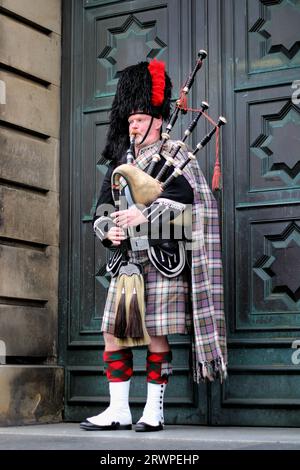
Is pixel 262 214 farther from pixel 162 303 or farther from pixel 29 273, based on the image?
pixel 29 273

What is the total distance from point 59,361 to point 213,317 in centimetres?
136

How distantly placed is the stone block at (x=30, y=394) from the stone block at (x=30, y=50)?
178 cm

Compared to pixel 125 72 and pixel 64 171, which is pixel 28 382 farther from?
pixel 125 72

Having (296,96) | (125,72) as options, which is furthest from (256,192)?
(125,72)

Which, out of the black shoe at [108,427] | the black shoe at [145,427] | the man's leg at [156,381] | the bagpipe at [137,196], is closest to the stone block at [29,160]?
the bagpipe at [137,196]

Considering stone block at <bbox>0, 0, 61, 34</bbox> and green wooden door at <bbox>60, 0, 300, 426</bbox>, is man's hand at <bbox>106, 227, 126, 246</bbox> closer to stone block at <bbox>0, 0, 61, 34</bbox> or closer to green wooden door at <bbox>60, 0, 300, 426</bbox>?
green wooden door at <bbox>60, 0, 300, 426</bbox>

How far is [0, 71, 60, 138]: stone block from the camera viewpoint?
19.5ft

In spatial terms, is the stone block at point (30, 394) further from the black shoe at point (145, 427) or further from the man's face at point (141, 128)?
the man's face at point (141, 128)

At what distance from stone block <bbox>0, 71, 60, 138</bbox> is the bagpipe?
0.98m

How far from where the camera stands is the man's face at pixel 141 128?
208 inches

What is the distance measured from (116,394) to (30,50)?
222cm

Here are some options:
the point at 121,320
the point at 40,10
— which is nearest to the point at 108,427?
the point at 121,320

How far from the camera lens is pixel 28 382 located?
581 centimetres

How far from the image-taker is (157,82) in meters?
5.33
